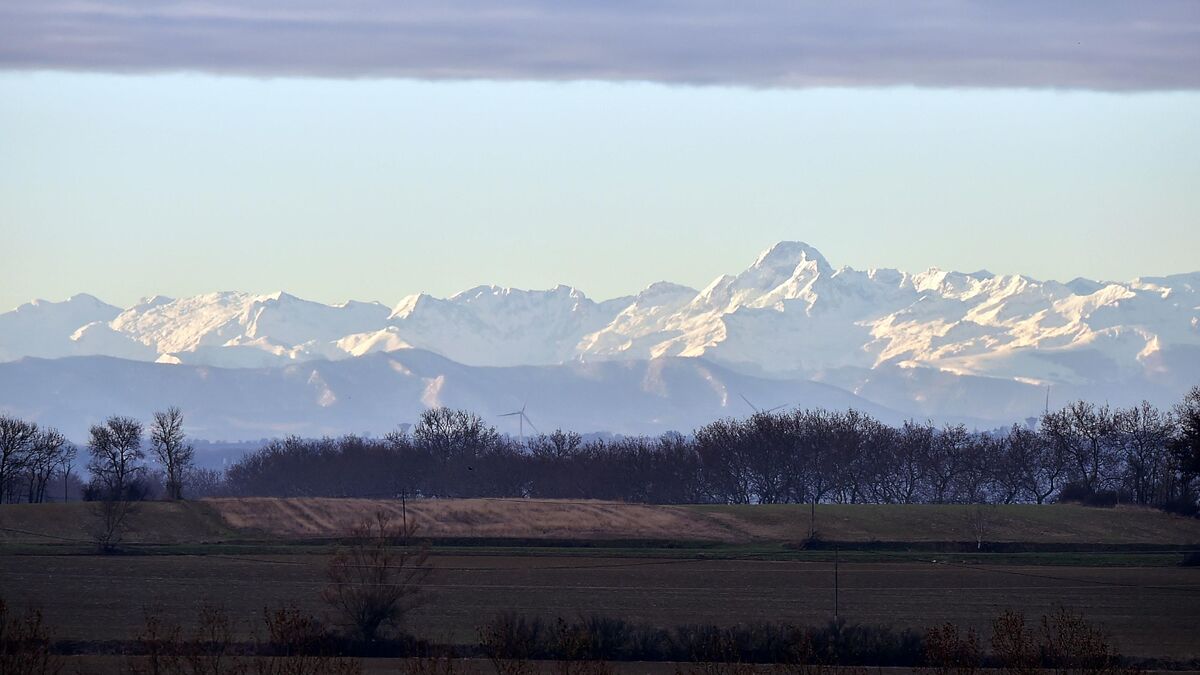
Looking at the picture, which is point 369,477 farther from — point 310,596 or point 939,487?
point 310,596

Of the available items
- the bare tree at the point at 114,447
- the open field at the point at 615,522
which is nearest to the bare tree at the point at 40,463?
the bare tree at the point at 114,447

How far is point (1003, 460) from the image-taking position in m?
146

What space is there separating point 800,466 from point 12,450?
6789 centimetres

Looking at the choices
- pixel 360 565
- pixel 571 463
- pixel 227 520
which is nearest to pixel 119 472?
pixel 227 520

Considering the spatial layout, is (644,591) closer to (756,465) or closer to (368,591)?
(368,591)

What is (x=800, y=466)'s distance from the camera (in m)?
147

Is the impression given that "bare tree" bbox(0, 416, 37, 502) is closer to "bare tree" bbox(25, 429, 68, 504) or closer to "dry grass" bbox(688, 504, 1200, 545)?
"bare tree" bbox(25, 429, 68, 504)

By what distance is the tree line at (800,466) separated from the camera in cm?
14275

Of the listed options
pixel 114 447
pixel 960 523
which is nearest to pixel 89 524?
pixel 114 447

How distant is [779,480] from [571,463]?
75.9 feet

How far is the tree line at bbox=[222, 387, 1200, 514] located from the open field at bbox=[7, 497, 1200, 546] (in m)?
28.5

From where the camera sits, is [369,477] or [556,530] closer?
[556,530]

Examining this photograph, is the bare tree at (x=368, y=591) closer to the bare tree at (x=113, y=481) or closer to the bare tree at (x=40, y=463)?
the bare tree at (x=113, y=481)

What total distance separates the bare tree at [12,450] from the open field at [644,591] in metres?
45.3
